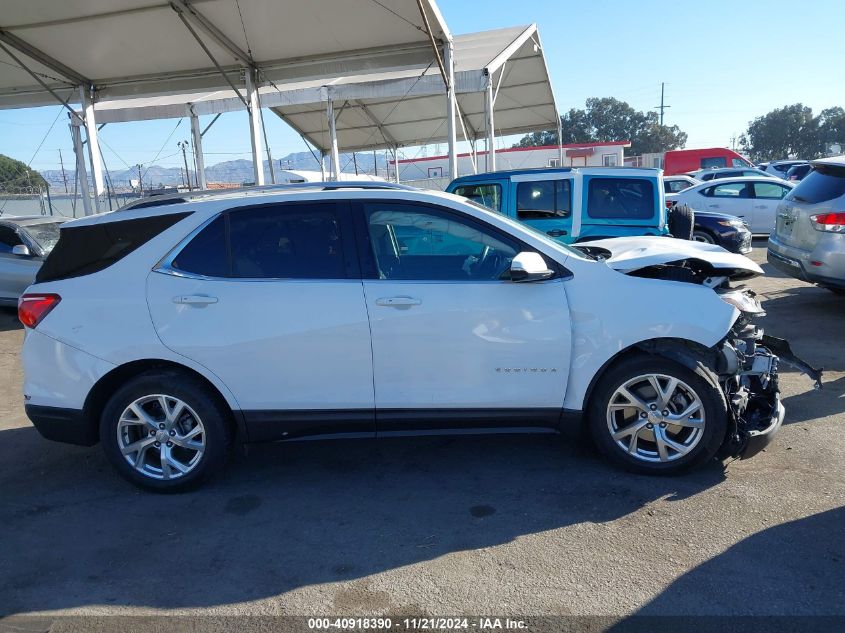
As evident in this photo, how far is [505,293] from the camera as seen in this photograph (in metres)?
3.70

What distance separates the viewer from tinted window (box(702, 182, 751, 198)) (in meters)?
15.3

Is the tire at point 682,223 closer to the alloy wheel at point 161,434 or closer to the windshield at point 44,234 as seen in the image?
the alloy wheel at point 161,434

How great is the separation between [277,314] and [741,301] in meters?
2.96

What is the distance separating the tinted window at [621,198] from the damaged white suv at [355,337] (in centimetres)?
453

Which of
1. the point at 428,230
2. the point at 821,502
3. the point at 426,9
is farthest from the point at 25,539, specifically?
the point at 426,9

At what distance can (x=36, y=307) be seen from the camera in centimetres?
385

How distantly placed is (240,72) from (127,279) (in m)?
9.73

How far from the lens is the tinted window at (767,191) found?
15.2 m

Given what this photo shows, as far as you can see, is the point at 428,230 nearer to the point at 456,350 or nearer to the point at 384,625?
the point at 456,350

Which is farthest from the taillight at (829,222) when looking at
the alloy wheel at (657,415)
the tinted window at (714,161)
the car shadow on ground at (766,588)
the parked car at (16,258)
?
the tinted window at (714,161)

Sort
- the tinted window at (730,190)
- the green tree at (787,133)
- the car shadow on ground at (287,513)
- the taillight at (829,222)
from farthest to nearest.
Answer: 1. the green tree at (787,133)
2. the tinted window at (730,190)
3. the taillight at (829,222)
4. the car shadow on ground at (287,513)

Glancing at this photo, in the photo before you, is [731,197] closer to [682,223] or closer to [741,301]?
[682,223]

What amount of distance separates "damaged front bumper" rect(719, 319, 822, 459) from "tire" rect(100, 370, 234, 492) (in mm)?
3034

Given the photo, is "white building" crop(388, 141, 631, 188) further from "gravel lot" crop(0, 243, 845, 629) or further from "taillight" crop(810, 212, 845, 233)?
"gravel lot" crop(0, 243, 845, 629)
